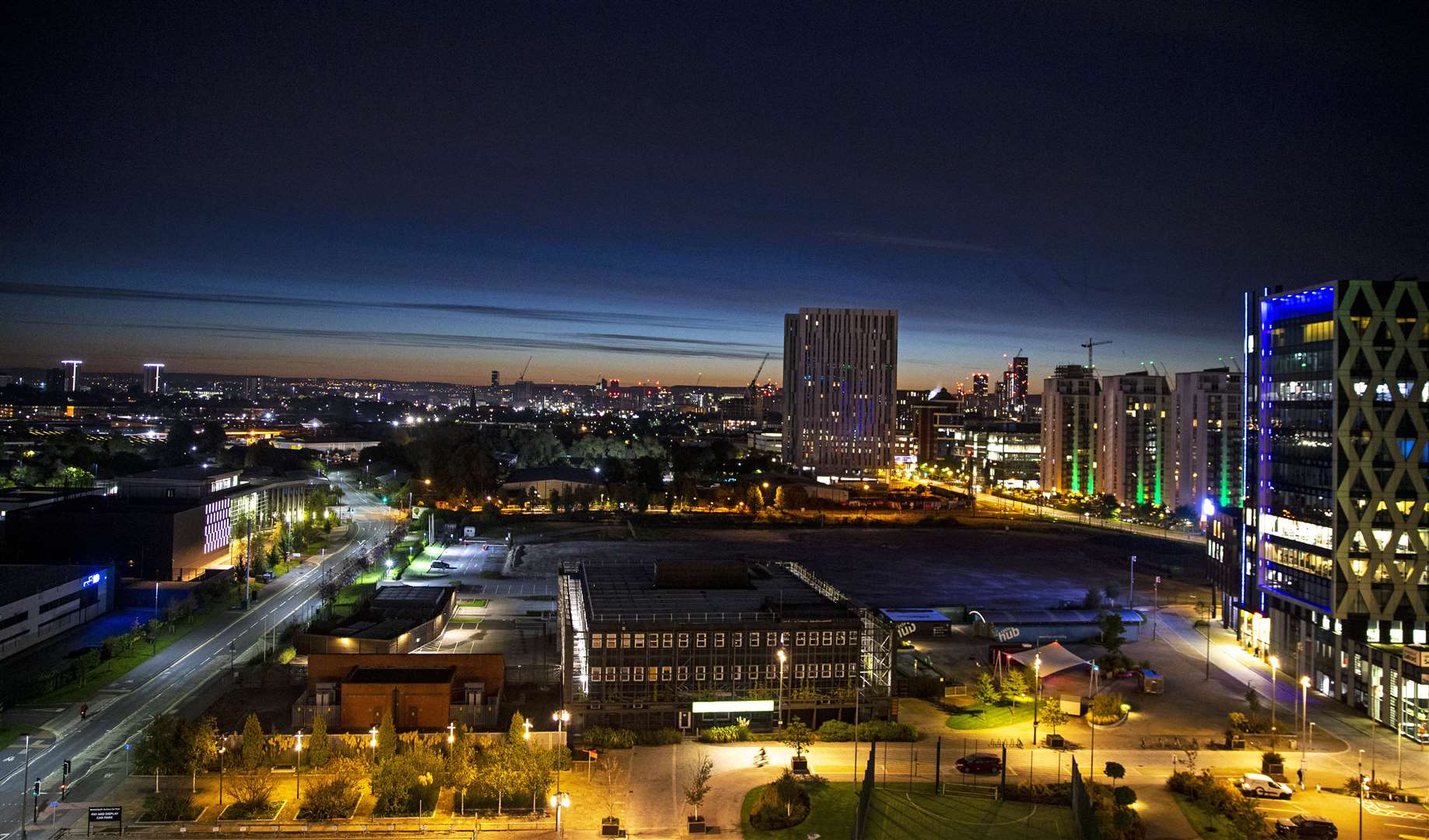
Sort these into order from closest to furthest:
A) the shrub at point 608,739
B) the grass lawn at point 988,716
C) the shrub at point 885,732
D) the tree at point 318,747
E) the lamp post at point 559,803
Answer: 1. the lamp post at point 559,803
2. the tree at point 318,747
3. the shrub at point 608,739
4. the shrub at point 885,732
5. the grass lawn at point 988,716

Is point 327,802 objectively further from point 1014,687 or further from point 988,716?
point 1014,687

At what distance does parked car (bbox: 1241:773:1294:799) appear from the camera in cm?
1977

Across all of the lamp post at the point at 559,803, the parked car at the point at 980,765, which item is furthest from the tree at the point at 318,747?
the parked car at the point at 980,765

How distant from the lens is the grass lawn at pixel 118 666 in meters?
25.0

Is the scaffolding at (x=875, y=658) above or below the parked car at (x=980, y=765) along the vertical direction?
above

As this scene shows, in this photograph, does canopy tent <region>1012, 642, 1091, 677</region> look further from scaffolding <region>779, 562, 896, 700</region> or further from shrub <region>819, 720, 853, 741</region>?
shrub <region>819, 720, 853, 741</region>

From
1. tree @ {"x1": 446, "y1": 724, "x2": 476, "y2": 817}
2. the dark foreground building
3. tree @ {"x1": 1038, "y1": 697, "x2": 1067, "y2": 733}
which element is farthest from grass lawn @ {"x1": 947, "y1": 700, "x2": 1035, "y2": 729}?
tree @ {"x1": 446, "y1": 724, "x2": 476, "y2": 817}

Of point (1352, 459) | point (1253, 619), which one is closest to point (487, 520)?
point (1253, 619)

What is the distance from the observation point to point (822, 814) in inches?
743

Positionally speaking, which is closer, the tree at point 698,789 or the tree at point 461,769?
the tree at point 698,789

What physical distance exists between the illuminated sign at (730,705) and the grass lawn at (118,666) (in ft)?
50.6

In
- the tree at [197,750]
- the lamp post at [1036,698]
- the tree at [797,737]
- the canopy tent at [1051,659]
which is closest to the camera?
the tree at [197,750]

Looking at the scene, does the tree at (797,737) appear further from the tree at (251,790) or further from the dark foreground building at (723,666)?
the tree at (251,790)

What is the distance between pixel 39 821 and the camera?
17.5m
